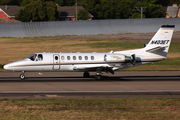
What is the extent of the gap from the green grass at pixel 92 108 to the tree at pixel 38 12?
79.7m

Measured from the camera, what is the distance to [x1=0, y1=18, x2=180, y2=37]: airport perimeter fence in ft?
209

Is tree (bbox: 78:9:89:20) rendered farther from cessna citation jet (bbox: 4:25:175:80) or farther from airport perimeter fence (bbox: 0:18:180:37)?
cessna citation jet (bbox: 4:25:175:80)

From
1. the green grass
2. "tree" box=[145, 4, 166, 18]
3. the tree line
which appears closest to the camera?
the green grass

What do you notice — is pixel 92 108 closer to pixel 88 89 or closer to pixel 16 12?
pixel 88 89

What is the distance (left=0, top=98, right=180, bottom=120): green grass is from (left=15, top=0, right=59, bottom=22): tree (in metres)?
79.7

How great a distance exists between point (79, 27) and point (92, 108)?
53051mm

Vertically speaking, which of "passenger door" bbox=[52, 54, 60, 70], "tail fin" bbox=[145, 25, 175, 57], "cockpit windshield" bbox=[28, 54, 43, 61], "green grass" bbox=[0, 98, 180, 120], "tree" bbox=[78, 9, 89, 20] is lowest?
"green grass" bbox=[0, 98, 180, 120]

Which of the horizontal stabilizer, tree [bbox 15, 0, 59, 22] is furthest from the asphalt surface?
tree [bbox 15, 0, 59, 22]

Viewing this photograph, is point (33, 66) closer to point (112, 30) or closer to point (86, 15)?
point (112, 30)

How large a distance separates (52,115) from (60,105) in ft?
6.81

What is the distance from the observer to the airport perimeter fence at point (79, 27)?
6359 cm

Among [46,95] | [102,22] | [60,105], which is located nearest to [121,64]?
[46,95]

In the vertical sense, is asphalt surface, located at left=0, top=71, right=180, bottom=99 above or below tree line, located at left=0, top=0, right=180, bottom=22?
below

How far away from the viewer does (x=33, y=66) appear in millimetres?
26250
